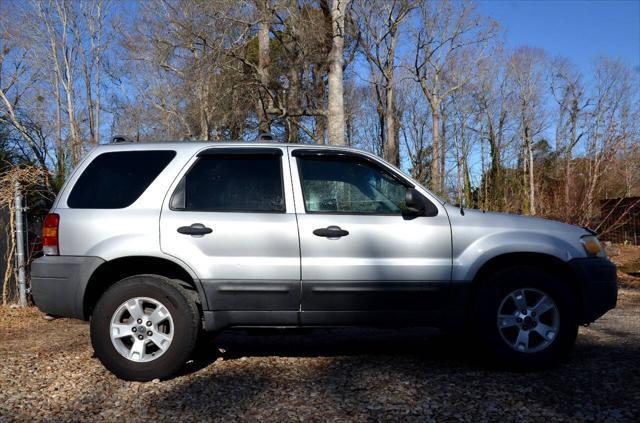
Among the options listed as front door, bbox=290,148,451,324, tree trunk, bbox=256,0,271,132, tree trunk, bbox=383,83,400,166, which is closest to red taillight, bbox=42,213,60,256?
front door, bbox=290,148,451,324

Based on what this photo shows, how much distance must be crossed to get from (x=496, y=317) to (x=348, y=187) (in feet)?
5.41

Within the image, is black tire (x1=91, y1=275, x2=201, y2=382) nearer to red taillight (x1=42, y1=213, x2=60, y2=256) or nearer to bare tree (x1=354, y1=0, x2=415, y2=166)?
red taillight (x1=42, y1=213, x2=60, y2=256)

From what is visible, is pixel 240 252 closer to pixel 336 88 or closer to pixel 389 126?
pixel 336 88

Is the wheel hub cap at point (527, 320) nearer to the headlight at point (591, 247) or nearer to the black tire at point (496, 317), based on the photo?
the black tire at point (496, 317)

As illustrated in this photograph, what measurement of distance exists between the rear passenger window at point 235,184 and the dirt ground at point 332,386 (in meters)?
1.42

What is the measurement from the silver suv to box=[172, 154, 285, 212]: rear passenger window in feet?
0.04

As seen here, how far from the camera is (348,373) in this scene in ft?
15.4

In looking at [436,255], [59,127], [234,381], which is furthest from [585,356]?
[59,127]

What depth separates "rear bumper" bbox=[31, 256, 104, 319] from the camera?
453cm

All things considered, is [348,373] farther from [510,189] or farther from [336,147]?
[510,189]

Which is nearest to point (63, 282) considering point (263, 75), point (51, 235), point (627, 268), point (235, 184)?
point (51, 235)

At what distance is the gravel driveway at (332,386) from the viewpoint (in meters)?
3.83

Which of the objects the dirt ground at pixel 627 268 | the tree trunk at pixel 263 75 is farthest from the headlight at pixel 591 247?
the tree trunk at pixel 263 75

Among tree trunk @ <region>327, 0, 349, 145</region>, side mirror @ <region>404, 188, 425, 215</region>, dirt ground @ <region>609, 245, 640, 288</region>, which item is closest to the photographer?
side mirror @ <region>404, 188, 425, 215</region>
